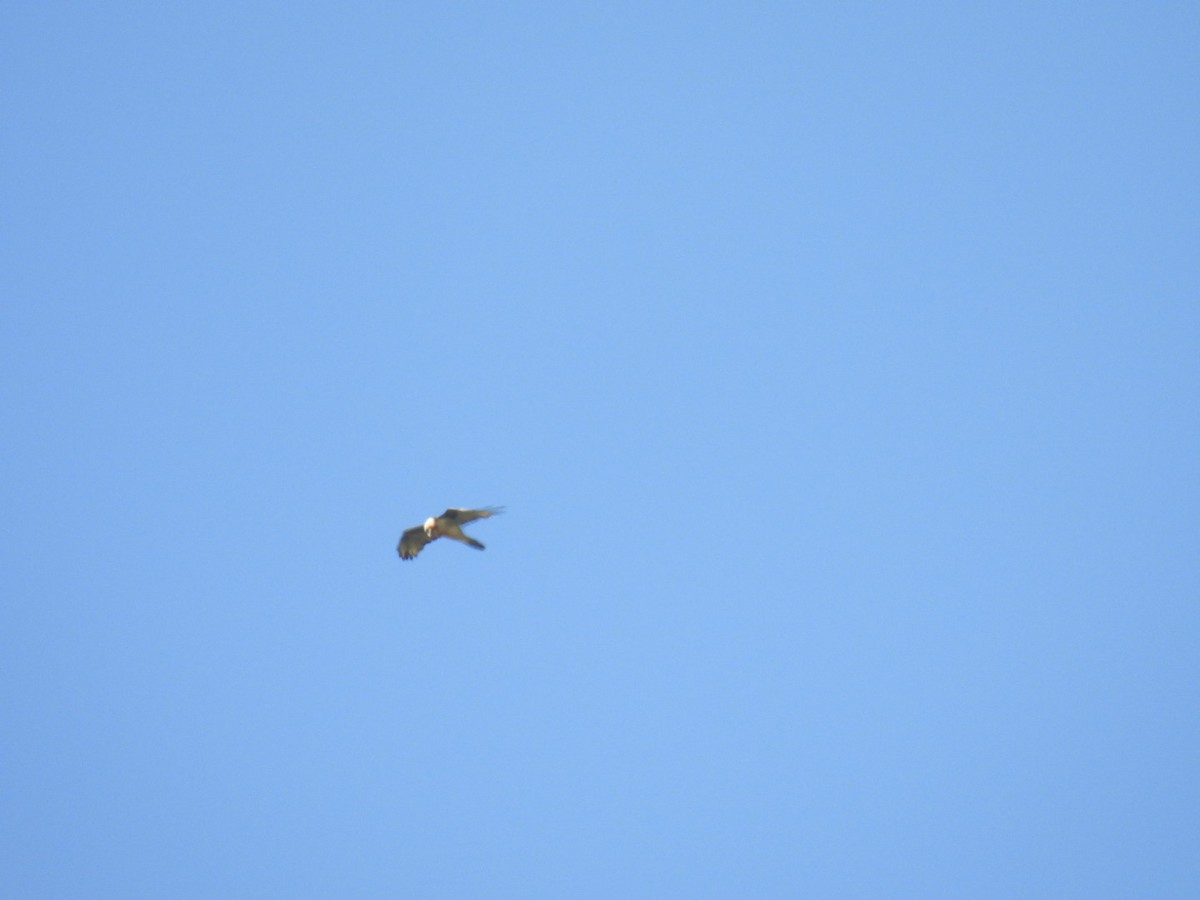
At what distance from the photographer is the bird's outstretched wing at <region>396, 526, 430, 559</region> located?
33.3 meters

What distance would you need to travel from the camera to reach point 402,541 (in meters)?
33.5

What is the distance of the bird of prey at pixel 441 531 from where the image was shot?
32094 mm

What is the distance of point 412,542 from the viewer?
33.5 meters

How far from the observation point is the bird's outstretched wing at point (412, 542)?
33.3 m

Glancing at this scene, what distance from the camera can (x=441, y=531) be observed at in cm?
3288

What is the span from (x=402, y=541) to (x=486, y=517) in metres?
2.22

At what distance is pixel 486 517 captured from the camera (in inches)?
1255

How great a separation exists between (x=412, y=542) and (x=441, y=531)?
85 cm

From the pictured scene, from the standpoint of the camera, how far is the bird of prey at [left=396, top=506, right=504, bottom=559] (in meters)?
32.1
